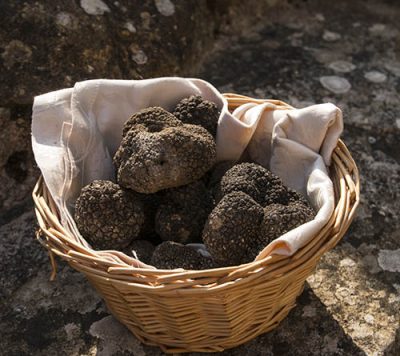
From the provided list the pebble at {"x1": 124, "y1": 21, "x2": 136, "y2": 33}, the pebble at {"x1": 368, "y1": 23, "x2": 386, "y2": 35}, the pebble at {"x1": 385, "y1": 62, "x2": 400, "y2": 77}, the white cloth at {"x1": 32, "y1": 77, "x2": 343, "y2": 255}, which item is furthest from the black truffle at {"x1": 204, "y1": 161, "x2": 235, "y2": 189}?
the pebble at {"x1": 368, "y1": 23, "x2": 386, "y2": 35}

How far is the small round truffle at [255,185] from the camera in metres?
1.47

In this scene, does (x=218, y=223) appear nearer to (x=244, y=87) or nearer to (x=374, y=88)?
(x=244, y=87)

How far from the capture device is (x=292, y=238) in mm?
1252

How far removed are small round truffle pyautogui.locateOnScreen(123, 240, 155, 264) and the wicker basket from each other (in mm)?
114

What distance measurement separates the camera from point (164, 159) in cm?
147

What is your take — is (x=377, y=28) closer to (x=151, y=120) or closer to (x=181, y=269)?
(x=151, y=120)

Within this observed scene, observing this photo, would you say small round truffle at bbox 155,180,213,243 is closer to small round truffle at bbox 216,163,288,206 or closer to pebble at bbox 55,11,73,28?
small round truffle at bbox 216,163,288,206

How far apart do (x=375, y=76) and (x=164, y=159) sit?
1322 mm

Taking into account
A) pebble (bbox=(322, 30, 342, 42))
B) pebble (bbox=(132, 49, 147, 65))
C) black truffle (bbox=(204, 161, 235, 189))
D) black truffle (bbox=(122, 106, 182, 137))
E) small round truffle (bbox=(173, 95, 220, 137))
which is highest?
black truffle (bbox=(122, 106, 182, 137))

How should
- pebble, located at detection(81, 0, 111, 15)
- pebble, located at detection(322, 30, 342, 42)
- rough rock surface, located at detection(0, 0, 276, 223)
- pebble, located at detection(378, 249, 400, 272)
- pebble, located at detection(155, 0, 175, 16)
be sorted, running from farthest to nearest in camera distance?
1. pebble, located at detection(322, 30, 342, 42)
2. pebble, located at detection(155, 0, 175, 16)
3. pebble, located at detection(81, 0, 111, 15)
4. rough rock surface, located at detection(0, 0, 276, 223)
5. pebble, located at detection(378, 249, 400, 272)

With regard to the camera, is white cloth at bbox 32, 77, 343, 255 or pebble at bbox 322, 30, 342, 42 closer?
white cloth at bbox 32, 77, 343, 255

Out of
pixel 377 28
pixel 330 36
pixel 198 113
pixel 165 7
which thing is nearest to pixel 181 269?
pixel 198 113

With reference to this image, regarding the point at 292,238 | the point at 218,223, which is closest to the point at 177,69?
the point at 218,223

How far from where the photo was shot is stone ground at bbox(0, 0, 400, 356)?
5.08ft
